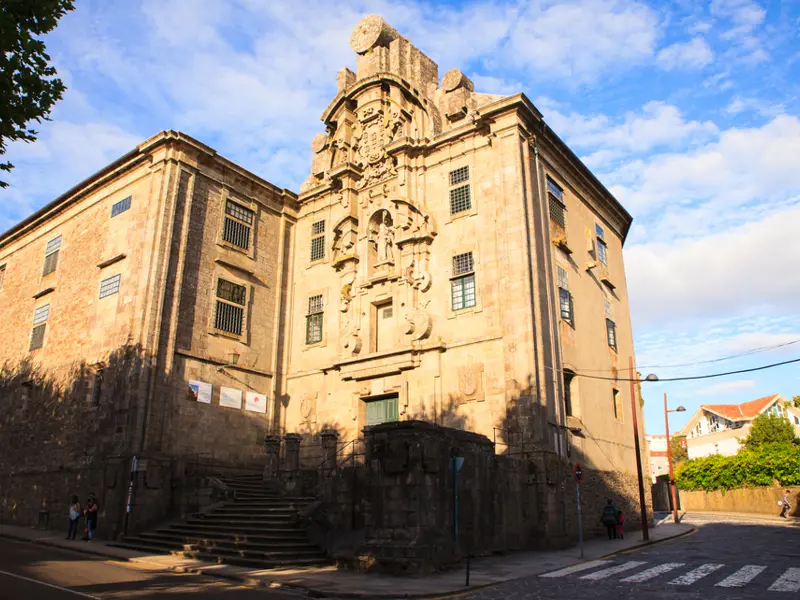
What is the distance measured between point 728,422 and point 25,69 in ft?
248

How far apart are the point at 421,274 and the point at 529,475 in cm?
900

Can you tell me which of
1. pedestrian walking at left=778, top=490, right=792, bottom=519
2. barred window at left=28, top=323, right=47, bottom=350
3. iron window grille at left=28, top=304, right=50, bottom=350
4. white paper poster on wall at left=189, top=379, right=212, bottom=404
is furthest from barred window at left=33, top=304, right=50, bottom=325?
pedestrian walking at left=778, top=490, right=792, bottom=519

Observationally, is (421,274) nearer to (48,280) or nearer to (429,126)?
(429,126)

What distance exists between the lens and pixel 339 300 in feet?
91.6

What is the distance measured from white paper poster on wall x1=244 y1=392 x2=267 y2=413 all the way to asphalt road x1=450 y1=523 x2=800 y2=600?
1549cm

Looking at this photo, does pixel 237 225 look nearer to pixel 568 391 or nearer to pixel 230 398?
pixel 230 398

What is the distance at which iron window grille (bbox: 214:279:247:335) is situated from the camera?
2691 cm

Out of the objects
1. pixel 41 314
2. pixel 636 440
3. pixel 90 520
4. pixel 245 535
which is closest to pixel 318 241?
pixel 41 314

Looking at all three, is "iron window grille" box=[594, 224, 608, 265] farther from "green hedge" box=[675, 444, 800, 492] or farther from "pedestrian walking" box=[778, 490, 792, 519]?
"green hedge" box=[675, 444, 800, 492]

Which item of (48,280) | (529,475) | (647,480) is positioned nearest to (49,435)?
(48,280)

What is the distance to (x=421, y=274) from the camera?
2541cm

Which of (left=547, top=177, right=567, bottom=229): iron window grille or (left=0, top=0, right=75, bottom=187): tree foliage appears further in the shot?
(left=547, top=177, right=567, bottom=229): iron window grille

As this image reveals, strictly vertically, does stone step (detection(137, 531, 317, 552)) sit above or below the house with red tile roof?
below

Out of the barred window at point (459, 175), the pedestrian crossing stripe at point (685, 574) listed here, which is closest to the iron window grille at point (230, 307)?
the barred window at point (459, 175)
